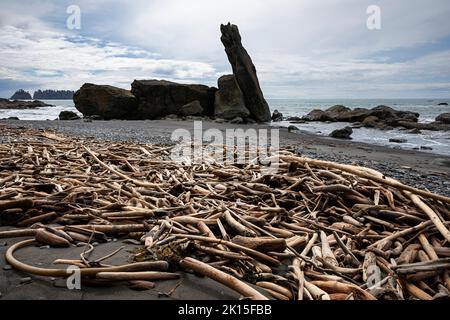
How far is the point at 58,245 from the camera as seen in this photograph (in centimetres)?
189

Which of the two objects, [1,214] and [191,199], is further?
[191,199]

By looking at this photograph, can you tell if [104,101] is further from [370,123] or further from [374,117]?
[374,117]

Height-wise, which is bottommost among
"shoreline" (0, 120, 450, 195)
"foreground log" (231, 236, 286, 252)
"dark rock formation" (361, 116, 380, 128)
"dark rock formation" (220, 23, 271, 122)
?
"shoreline" (0, 120, 450, 195)

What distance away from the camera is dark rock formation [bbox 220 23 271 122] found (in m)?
31.8

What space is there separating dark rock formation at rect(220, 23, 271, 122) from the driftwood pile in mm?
28869

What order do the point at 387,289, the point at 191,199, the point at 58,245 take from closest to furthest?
the point at 387,289 < the point at 58,245 < the point at 191,199

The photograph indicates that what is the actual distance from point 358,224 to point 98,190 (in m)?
2.18

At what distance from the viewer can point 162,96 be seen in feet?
107

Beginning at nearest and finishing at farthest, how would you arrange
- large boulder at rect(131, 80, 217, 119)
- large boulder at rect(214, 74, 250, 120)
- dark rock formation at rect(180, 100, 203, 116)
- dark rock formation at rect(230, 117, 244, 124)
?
1. dark rock formation at rect(230, 117, 244, 124)
2. large boulder at rect(214, 74, 250, 120)
3. dark rock formation at rect(180, 100, 203, 116)
4. large boulder at rect(131, 80, 217, 119)

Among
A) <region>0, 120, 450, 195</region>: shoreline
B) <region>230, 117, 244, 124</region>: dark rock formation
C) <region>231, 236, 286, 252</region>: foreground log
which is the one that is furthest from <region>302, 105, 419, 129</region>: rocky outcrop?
<region>231, 236, 286, 252</region>: foreground log

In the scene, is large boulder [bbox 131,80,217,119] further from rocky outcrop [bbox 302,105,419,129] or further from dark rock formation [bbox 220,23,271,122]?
rocky outcrop [bbox 302,105,419,129]

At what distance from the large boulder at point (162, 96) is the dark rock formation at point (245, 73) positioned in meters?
4.28
